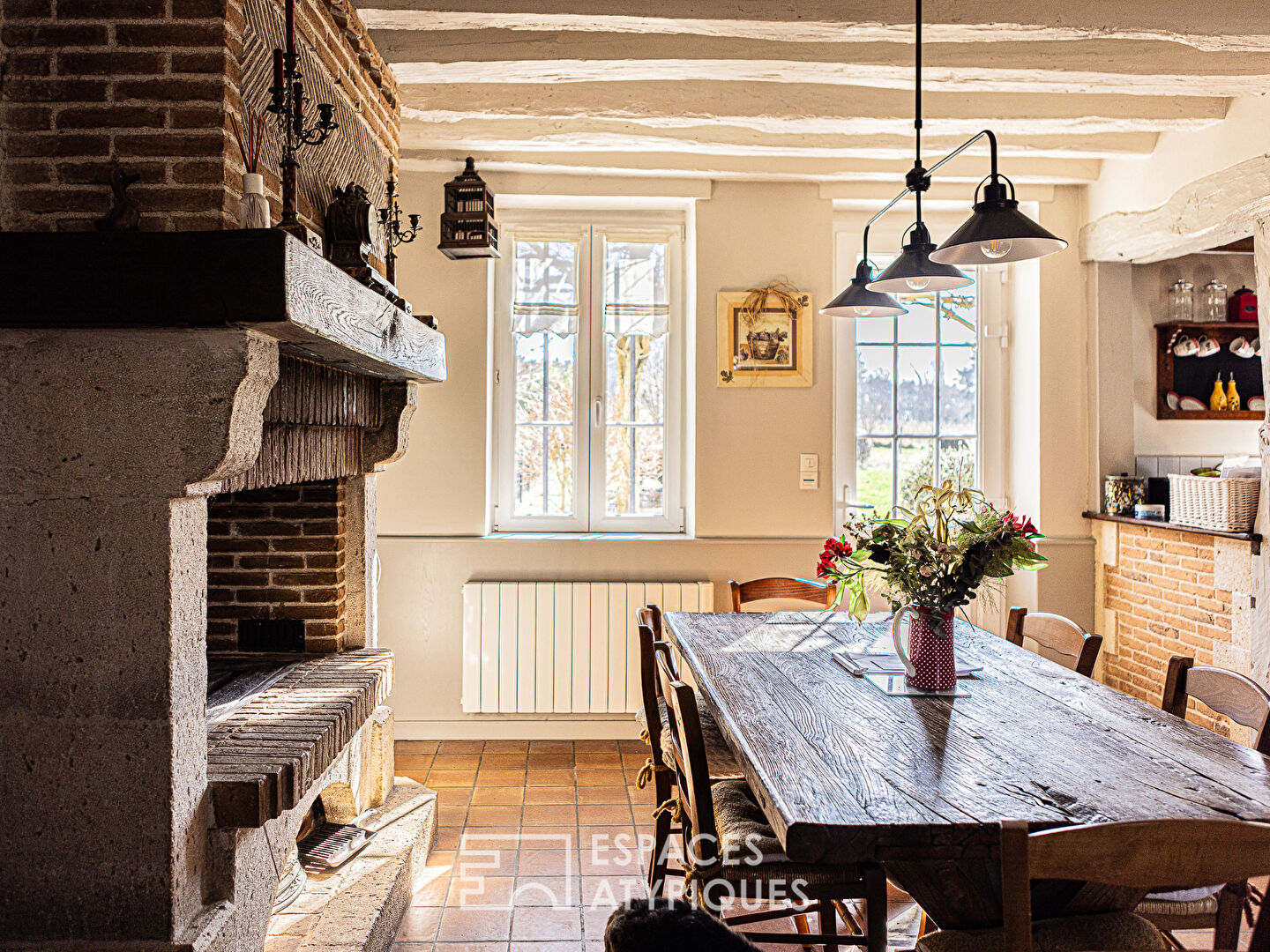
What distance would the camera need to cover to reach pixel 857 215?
4941 millimetres

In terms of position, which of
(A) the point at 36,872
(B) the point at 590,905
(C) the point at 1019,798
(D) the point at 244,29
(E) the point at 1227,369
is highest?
(D) the point at 244,29

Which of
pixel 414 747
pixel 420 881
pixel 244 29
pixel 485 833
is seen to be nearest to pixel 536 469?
pixel 414 747

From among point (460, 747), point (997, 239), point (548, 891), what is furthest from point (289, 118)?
point (460, 747)

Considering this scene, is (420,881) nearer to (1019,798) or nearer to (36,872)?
(36,872)

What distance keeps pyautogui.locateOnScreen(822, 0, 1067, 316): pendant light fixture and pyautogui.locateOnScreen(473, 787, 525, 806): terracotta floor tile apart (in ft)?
7.86

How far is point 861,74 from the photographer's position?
3.55m

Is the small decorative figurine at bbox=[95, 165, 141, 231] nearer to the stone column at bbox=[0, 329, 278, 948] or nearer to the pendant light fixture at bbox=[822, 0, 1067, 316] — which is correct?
the stone column at bbox=[0, 329, 278, 948]

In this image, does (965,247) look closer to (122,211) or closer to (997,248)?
(997,248)

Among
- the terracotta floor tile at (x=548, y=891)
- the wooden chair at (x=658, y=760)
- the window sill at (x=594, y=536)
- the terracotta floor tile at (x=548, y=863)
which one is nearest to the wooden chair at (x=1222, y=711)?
the wooden chair at (x=658, y=760)

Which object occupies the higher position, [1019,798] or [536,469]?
[536,469]

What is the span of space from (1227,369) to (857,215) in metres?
2.10

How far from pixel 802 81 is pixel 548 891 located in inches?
130

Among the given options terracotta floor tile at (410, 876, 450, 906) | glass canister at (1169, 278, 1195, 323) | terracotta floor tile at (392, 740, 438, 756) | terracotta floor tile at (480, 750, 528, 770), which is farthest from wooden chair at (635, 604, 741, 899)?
glass canister at (1169, 278, 1195, 323)

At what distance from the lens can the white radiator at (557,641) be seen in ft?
14.7
